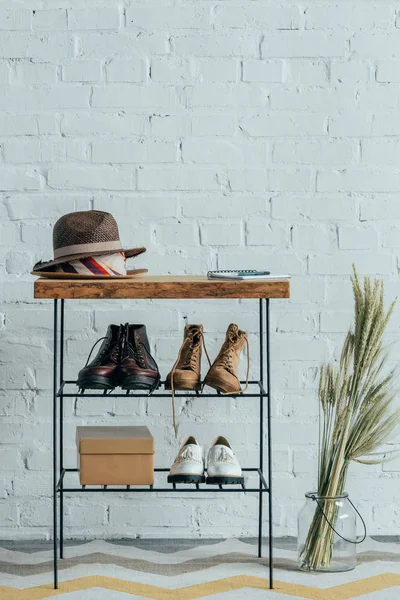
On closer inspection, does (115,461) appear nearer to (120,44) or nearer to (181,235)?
(181,235)

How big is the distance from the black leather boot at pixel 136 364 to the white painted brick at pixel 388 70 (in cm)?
121

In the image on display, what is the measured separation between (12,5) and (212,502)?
6.06 feet

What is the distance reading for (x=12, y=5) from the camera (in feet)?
9.80

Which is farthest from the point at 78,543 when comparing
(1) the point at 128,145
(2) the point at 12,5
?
(2) the point at 12,5

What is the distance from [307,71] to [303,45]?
0.29ft

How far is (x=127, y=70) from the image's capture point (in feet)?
9.86

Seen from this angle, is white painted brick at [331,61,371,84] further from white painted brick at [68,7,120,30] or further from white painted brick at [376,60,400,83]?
white painted brick at [68,7,120,30]

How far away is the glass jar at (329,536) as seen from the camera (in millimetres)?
2699

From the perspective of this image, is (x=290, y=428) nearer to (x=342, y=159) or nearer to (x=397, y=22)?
(x=342, y=159)

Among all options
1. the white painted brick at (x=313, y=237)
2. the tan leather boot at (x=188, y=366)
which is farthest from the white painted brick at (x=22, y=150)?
the white painted brick at (x=313, y=237)

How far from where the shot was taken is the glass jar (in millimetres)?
2699

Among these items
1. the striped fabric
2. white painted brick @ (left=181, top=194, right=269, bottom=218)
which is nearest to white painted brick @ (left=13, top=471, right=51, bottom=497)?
the striped fabric

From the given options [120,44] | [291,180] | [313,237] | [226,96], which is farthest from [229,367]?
[120,44]

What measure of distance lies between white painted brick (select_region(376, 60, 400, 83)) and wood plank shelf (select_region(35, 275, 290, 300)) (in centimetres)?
96
